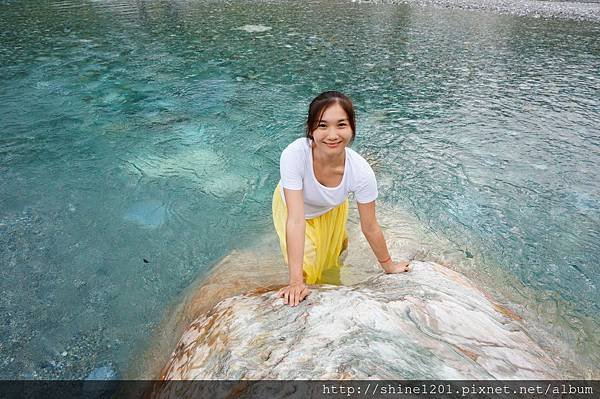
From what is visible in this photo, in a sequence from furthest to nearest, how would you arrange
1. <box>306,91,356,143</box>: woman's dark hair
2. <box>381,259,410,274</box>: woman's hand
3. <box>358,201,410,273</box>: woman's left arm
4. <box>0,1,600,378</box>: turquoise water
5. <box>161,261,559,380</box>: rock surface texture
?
<box>0,1,600,378</box>: turquoise water
<box>381,259,410,274</box>: woman's hand
<box>358,201,410,273</box>: woman's left arm
<box>306,91,356,143</box>: woman's dark hair
<box>161,261,559,380</box>: rock surface texture

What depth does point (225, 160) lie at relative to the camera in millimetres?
8180

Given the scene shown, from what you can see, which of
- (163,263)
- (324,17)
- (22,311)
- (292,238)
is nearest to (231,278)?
(163,263)

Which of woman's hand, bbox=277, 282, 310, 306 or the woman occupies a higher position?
the woman

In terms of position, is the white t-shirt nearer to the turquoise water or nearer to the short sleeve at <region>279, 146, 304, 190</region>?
the short sleeve at <region>279, 146, 304, 190</region>

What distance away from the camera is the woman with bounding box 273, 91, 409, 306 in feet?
→ 11.0

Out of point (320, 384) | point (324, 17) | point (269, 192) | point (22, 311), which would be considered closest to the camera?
point (320, 384)

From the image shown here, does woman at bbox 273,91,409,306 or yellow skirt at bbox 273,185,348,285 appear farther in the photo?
yellow skirt at bbox 273,185,348,285

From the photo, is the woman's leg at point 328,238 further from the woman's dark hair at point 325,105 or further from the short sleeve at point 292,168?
the woman's dark hair at point 325,105

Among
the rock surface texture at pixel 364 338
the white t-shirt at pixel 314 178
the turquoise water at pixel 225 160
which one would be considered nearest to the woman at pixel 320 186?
the white t-shirt at pixel 314 178

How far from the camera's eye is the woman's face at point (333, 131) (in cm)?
330

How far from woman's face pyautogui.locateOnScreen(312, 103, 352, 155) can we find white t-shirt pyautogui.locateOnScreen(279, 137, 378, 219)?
0.23 meters

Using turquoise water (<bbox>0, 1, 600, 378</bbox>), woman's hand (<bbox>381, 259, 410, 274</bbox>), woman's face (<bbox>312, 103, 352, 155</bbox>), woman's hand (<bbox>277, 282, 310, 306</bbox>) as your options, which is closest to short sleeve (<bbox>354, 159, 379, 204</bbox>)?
woman's face (<bbox>312, 103, 352, 155</bbox>)

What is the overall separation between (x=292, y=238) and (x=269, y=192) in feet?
11.8

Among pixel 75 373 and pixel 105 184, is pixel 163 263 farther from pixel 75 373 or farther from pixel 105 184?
pixel 105 184
